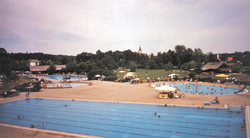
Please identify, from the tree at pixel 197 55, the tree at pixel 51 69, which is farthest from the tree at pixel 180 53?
the tree at pixel 51 69

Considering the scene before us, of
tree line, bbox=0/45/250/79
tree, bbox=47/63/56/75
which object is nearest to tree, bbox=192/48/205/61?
tree line, bbox=0/45/250/79

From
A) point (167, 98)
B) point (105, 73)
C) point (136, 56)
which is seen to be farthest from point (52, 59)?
point (167, 98)

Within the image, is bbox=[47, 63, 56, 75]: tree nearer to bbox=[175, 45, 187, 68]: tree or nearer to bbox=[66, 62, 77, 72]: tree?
bbox=[66, 62, 77, 72]: tree

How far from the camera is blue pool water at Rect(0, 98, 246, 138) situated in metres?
8.90

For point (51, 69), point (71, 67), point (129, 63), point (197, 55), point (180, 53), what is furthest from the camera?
point (129, 63)

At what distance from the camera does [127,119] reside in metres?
11.2

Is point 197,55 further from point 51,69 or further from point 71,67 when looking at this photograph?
point 51,69

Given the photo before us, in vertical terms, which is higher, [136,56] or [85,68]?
[136,56]

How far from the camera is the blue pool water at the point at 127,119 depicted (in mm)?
8898

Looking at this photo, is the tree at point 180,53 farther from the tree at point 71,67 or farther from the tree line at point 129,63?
the tree at point 71,67

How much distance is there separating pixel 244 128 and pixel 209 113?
9.34ft

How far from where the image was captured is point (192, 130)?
29.7ft

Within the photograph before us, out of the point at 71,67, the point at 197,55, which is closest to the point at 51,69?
the point at 71,67

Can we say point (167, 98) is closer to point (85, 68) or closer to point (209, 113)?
point (209, 113)
